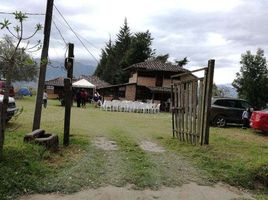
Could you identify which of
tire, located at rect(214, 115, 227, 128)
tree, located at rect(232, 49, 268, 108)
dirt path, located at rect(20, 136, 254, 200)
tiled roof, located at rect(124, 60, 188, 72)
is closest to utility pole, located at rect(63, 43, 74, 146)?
dirt path, located at rect(20, 136, 254, 200)

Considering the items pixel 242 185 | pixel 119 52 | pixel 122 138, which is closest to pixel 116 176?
pixel 242 185

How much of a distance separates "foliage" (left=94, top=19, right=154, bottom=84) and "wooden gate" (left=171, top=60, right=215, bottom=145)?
170 ft

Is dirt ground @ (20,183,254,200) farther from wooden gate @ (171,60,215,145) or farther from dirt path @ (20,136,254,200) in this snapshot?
wooden gate @ (171,60,215,145)

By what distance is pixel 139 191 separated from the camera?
728 centimetres

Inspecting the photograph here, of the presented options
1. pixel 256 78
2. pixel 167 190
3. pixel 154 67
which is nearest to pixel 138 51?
pixel 154 67

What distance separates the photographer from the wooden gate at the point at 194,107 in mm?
11734

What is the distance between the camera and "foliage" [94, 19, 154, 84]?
222ft

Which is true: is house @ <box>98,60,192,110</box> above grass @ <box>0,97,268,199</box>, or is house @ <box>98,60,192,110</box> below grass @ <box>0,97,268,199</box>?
above

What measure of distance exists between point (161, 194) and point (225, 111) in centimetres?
1629

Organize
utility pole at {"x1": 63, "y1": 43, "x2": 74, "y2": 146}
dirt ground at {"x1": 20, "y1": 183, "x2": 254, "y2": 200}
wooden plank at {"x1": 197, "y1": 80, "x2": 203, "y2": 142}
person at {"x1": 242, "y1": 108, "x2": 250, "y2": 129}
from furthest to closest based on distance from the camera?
person at {"x1": 242, "y1": 108, "x2": 250, "y2": 129}
wooden plank at {"x1": 197, "y1": 80, "x2": 203, "y2": 142}
utility pole at {"x1": 63, "y1": 43, "x2": 74, "y2": 146}
dirt ground at {"x1": 20, "y1": 183, "x2": 254, "y2": 200}

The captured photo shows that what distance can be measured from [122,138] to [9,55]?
6710 millimetres

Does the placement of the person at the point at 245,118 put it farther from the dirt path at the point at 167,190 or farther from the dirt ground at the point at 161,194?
the dirt ground at the point at 161,194

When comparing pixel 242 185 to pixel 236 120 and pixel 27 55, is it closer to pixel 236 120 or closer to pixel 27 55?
pixel 27 55

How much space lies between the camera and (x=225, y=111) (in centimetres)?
2286
